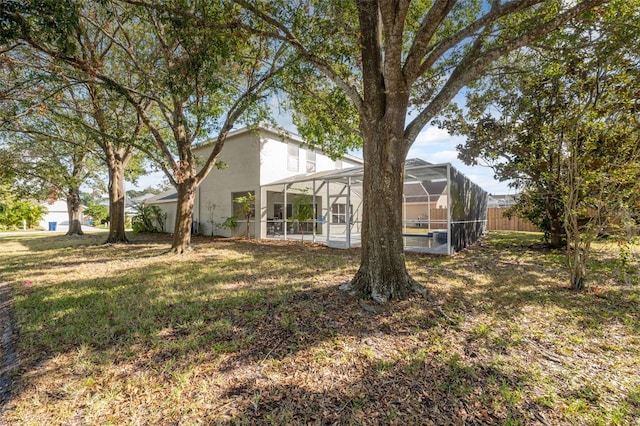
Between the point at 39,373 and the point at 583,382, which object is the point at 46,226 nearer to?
the point at 39,373

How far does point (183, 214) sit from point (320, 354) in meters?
8.39

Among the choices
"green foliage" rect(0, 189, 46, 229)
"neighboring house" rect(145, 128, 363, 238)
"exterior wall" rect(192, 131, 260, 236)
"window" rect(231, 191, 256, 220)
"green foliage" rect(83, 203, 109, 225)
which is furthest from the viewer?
"green foliage" rect(83, 203, 109, 225)

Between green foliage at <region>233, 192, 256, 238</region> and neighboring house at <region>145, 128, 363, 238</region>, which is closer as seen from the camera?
green foliage at <region>233, 192, 256, 238</region>

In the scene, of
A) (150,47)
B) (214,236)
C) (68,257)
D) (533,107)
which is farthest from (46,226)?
(533,107)

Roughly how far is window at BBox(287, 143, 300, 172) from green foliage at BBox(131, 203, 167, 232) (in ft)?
33.2

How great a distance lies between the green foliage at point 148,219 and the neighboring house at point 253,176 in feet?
12.1

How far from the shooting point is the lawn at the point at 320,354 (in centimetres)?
225

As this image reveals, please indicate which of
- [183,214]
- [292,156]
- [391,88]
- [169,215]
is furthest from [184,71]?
[169,215]

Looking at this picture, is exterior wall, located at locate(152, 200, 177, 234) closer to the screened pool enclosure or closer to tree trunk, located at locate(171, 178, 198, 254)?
the screened pool enclosure

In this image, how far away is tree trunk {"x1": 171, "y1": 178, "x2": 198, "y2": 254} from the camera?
958 centimetres

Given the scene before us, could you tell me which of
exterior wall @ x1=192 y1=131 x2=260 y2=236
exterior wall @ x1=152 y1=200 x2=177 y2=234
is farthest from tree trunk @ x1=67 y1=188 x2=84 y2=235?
exterior wall @ x1=192 y1=131 x2=260 y2=236

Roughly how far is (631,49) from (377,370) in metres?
7.43

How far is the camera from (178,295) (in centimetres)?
498

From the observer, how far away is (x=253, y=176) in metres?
14.6
